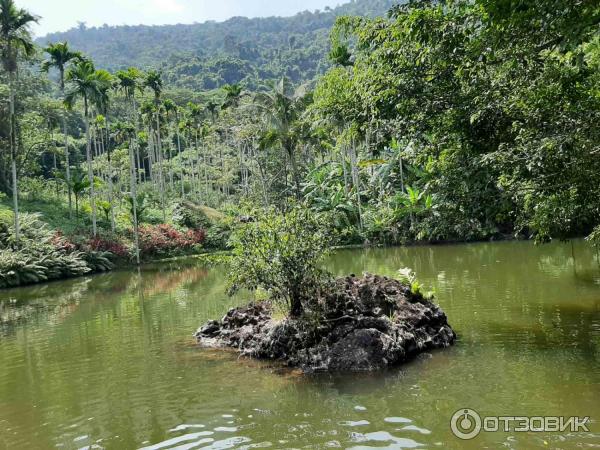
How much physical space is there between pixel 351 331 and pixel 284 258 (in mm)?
1762

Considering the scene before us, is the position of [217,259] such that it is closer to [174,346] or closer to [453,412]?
[174,346]

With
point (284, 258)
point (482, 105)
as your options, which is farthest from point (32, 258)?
point (482, 105)

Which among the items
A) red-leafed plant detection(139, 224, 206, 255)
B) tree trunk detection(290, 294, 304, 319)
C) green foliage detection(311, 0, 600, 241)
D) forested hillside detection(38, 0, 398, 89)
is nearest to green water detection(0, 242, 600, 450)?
tree trunk detection(290, 294, 304, 319)

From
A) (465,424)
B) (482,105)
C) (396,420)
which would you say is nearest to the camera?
(465,424)

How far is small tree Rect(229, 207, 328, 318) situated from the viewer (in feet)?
31.7

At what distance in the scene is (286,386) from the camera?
25.8 feet

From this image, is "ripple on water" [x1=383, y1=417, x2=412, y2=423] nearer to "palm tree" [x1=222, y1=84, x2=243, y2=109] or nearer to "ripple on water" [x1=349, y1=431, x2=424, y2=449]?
"ripple on water" [x1=349, y1=431, x2=424, y2=449]

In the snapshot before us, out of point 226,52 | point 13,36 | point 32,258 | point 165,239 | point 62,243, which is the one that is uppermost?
point 226,52

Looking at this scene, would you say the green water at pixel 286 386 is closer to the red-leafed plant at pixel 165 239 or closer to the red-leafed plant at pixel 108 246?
the red-leafed plant at pixel 108 246

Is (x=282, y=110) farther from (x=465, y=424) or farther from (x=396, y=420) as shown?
(x=465, y=424)

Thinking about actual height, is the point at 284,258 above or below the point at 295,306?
above

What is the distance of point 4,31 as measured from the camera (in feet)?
93.9

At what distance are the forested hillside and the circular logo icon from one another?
72.3m

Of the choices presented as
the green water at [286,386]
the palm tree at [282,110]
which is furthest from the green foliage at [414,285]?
the palm tree at [282,110]
